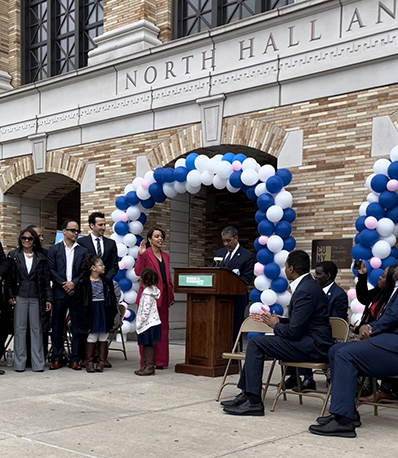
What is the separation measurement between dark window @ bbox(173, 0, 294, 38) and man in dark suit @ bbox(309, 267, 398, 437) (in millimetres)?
7500

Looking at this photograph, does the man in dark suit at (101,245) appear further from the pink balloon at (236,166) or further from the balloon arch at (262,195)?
the pink balloon at (236,166)

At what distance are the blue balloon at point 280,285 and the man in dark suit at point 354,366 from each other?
374 centimetres

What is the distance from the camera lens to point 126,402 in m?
6.07

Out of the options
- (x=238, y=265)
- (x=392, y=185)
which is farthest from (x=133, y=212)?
(x=392, y=185)

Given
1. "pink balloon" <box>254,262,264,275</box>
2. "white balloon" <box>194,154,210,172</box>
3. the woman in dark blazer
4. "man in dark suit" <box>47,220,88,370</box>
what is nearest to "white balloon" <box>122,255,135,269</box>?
"white balloon" <box>194,154,210,172</box>

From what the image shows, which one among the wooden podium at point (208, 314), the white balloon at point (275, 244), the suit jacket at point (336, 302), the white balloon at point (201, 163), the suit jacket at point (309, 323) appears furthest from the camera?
the white balloon at point (201, 163)

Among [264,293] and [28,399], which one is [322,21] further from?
[28,399]

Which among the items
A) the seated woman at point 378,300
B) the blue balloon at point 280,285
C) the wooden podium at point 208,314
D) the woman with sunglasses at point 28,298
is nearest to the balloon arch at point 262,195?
the blue balloon at point 280,285

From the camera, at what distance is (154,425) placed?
512cm

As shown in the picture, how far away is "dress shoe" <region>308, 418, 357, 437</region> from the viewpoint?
190 inches

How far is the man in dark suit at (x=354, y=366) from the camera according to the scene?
4.88 m

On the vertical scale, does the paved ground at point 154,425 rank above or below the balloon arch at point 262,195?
below

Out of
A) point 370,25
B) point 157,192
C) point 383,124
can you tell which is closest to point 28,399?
point 157,192

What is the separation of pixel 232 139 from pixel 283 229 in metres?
2.36
